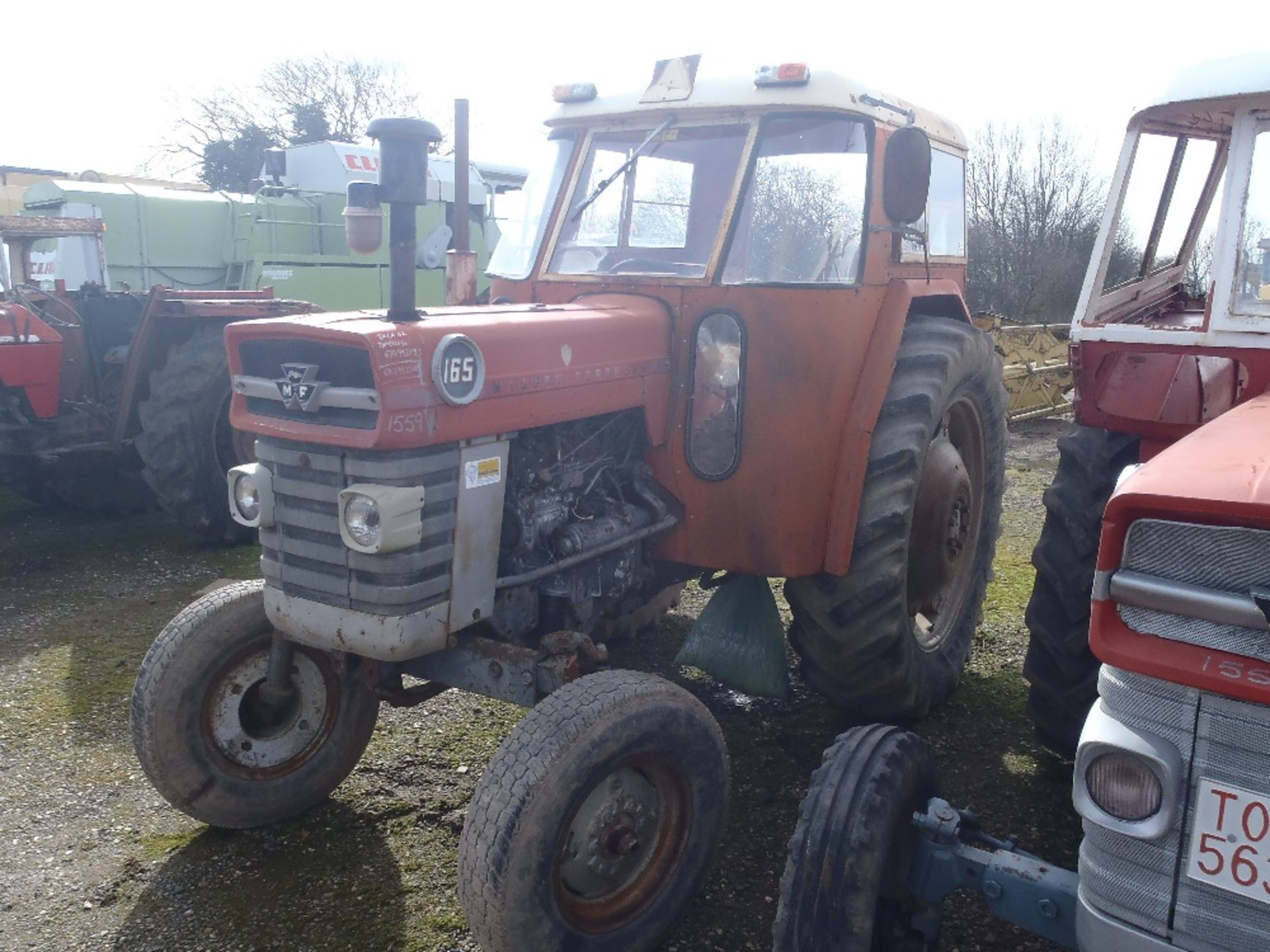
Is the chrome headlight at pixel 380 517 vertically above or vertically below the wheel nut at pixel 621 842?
above

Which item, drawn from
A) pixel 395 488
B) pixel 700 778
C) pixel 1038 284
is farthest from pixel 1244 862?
pixel 1038 284

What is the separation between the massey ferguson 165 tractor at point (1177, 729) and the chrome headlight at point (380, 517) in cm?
161

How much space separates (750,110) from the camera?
3553 mm

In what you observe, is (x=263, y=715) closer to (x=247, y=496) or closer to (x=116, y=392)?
(x=247, y=496)

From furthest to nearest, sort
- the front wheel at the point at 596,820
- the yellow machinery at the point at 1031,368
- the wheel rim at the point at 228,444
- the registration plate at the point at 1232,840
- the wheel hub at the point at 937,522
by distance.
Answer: the yellow machinery at the point at 1031,368 → the wheel rim at the point at 228,444 → the wheel hub at the point at 937,522 → the front wheel at the point at 596,820 → the registration plate at the point at 1232,840

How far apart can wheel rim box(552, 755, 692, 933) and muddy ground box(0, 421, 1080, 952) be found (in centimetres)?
21

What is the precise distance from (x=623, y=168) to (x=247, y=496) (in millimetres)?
1733

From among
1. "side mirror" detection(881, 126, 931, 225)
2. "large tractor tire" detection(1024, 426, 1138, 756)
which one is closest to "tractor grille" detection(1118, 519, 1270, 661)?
"large tractor tire" detection(1024, 426, 1138, 756)

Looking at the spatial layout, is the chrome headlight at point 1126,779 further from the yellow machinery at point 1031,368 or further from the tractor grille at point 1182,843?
the yellow machinery at point 1031,368

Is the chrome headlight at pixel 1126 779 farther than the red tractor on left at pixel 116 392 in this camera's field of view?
No

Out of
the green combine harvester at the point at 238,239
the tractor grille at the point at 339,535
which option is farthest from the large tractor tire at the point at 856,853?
the green combine harvester at the point at 238,239

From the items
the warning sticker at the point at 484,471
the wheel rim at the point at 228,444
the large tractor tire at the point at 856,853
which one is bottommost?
the large tractor tire at the point at 856,853

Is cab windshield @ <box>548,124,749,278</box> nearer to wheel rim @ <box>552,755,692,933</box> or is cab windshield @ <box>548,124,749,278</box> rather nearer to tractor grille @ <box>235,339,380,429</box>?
tractor grille @ <box>235,339,380,429</box>

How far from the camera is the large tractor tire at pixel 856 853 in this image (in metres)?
2.11
